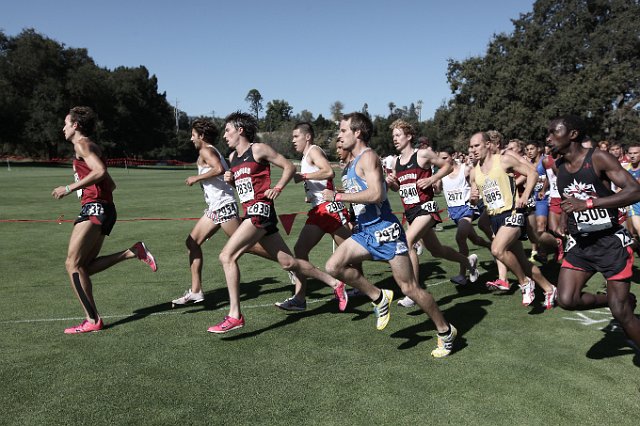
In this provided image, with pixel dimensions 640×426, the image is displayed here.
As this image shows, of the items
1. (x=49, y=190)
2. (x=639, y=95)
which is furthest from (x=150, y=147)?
(x=639, y=95)

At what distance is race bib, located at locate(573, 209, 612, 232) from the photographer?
4.34 metres

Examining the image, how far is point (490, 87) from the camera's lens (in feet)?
160

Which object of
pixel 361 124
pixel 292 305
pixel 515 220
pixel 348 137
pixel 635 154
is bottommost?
pixel 292 305

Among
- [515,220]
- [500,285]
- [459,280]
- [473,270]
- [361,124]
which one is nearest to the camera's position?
[361,124]

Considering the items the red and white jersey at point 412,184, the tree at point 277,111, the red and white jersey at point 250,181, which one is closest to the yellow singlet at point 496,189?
the red and white jersey at point 412,184

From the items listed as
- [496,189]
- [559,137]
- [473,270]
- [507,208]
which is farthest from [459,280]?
[559,137]

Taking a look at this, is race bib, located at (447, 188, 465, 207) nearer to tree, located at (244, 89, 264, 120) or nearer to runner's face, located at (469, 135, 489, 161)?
runner's face, located at (469, 135, 489, 161)

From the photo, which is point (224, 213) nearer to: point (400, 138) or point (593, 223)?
point (400, 138)

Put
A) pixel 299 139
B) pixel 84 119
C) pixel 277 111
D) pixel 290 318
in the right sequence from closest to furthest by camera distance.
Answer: pixel 84 119
pixel 290 318
pixel 299 139
pixel 277 111

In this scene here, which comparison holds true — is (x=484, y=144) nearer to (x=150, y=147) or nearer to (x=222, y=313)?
(x=222, y=313)

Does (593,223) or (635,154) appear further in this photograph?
(635,154)

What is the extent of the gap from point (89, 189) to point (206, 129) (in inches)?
59.9

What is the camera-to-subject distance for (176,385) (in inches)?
163

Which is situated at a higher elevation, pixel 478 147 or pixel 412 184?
pixel 478 147
